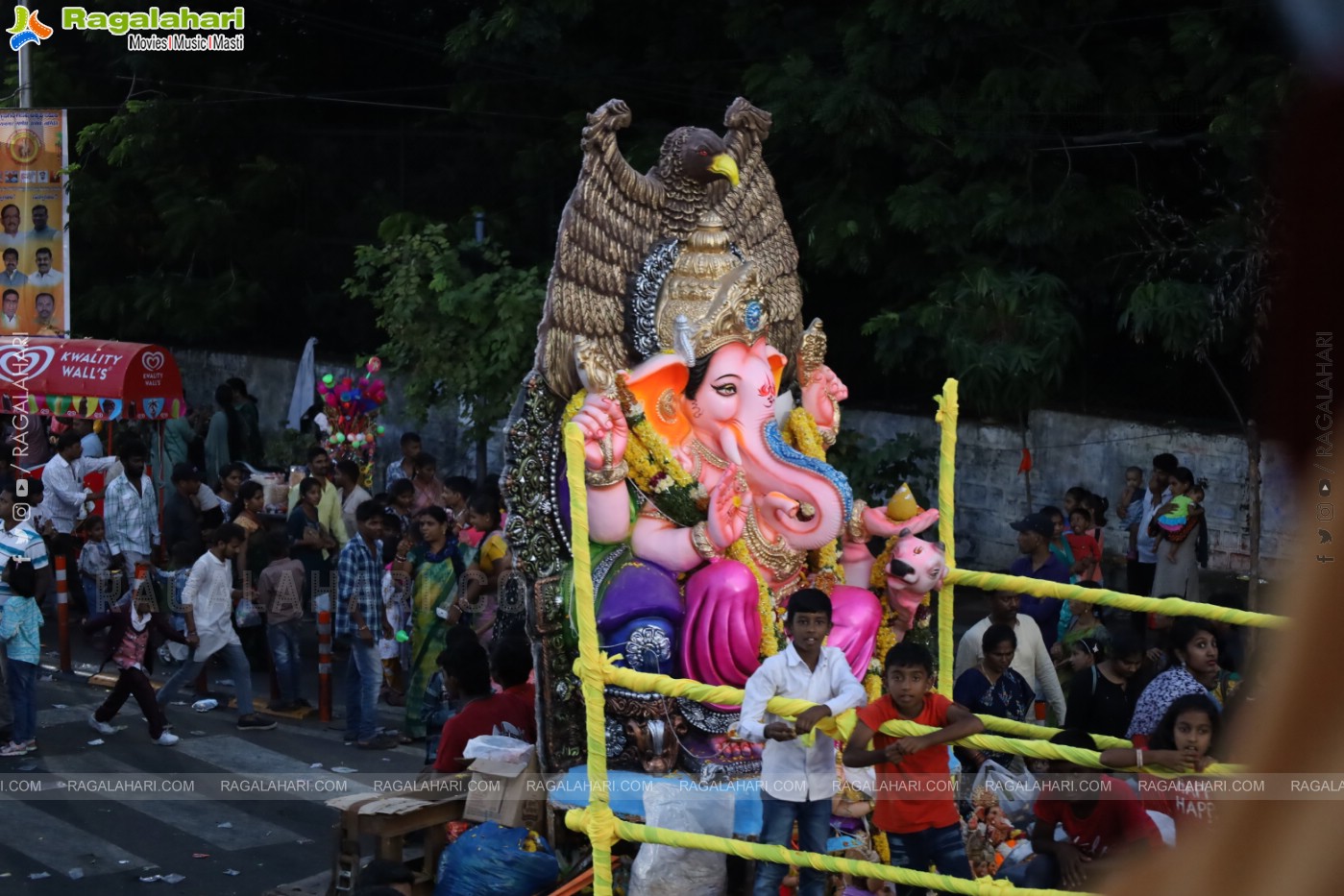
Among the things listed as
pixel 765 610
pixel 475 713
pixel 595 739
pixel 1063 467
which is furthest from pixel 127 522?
pixel 595 739

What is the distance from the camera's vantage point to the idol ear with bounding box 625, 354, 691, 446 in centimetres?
707

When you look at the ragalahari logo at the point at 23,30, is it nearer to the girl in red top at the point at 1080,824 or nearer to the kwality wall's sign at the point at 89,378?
the kwality wall's sign at the point at 89,378

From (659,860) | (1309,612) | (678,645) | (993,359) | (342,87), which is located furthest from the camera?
(342,87)

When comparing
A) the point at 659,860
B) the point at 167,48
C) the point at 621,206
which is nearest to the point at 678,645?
the point at 659,860

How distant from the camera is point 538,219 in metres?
17.4

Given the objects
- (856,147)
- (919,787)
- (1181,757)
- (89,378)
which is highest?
(856,147)

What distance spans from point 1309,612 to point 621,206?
6.49 m

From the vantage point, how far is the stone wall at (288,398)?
18.0m

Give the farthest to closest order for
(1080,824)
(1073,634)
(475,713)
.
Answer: (1073,634), (475,713), (1080,824)

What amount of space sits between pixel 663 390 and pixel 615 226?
755 millimetres

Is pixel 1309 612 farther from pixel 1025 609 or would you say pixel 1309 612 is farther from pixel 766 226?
pixel 1025 609

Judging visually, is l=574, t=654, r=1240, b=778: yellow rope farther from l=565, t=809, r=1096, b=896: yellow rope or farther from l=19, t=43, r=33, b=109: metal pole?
l=19, t=43, r=33, b=109: metal pole

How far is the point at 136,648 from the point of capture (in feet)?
32.1

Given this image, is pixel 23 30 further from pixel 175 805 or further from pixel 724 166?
pixel 724 166
